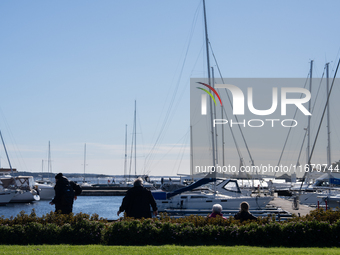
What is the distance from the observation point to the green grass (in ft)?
31.2

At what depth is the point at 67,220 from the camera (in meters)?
11.7

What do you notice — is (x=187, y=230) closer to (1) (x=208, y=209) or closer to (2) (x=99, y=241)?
(2) (x=99, y=241)

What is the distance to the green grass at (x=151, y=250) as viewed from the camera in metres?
9.50

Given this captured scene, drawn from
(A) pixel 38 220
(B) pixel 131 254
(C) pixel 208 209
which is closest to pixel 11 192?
(C) pixel 208 209

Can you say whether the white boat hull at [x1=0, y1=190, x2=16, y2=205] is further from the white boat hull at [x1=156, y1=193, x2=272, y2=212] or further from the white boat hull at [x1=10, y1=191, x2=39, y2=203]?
the white boat hull at [x1=156, y1=193, x2=272, y2=212]

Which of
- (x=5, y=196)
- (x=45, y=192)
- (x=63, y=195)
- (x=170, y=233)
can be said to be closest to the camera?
(x=170, y=233)

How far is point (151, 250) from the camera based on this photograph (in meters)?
9.74

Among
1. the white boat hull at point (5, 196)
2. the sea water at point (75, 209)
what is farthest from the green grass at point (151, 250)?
the white boat hull at point (5, 196)

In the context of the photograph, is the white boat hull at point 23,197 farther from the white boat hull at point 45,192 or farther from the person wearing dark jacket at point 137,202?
the person wearing dark jacket at point 137,202

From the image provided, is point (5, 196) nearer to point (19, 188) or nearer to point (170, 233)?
point (19, 188)

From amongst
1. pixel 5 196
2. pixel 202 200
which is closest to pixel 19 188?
pixel 5 196

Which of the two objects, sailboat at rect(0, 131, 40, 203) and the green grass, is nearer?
the green grass

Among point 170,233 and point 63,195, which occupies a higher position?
point 63,195

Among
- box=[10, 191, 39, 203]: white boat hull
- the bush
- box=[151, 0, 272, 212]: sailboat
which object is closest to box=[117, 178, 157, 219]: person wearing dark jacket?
the bush
